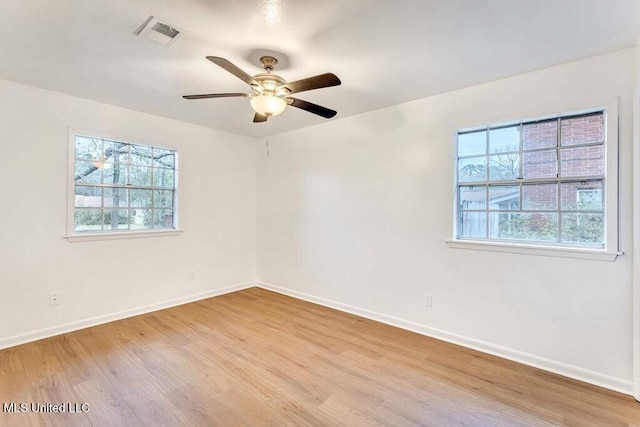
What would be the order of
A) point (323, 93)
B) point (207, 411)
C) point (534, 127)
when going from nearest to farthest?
1. point (207, 411)
2. point (534, 127)
3. point (323, 93)

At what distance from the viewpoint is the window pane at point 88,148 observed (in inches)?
130

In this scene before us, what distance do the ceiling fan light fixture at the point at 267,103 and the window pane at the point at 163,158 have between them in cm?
235

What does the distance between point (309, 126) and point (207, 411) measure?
3.47 metres

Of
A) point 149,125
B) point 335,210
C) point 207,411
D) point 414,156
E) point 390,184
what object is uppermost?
point 149,125

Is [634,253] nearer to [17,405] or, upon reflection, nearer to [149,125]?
[17,405]

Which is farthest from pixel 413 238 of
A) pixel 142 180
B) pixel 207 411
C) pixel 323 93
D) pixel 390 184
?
pixel 142 180

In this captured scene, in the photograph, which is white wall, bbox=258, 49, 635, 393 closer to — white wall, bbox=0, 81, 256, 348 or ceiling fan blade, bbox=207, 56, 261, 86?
white wall, bbox=0, 81, 256, 348

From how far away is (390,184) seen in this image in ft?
11.4

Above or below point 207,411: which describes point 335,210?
above

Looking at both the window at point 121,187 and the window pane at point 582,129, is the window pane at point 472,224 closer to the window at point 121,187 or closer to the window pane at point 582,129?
the window pane at point 582,129

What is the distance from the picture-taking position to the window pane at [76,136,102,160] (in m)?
3.31

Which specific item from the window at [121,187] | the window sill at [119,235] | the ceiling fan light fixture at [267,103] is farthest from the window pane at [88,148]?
the ceiling fan light fixture at [267,103]

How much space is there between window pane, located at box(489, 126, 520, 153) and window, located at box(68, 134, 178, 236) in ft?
12.5

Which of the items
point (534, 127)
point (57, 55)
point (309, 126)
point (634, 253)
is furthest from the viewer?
point (309, 126)
